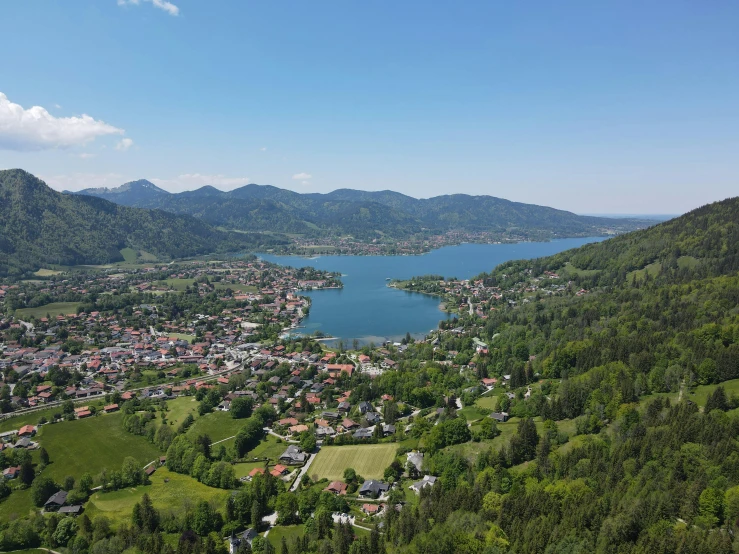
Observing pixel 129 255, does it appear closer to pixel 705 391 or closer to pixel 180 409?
pixel 180 409

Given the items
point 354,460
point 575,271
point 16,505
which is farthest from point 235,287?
point 354,460

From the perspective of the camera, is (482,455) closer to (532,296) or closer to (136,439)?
(136,439)

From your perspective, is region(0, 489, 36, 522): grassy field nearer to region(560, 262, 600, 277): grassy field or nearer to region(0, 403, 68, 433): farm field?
region(0, 403, 68, 433): farm field

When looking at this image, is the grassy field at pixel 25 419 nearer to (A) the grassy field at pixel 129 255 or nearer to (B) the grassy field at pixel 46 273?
(B) the grassy field at pixel 46 273

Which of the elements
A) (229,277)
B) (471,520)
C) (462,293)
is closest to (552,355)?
(471,520)

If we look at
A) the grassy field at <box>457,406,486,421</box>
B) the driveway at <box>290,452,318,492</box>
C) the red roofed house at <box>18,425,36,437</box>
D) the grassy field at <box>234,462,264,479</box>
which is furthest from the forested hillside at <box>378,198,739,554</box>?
the red roofed house at <box>18,425,36,437</box>

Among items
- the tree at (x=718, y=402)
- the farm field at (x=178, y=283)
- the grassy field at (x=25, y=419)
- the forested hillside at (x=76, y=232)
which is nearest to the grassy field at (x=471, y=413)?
the tree at (x=718, y=402)
